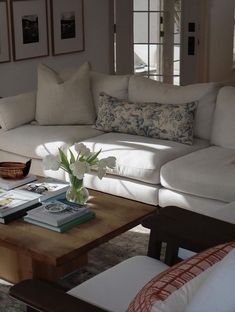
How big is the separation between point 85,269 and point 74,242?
0.57 meters

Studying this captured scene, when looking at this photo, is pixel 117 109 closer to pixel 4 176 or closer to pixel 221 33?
pixel 4 176

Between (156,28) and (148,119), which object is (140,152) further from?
(156,28)

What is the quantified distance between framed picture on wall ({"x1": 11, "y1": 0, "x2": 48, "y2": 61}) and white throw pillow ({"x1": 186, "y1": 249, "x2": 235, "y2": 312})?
4.60 m

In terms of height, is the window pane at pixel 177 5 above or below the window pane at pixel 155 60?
above

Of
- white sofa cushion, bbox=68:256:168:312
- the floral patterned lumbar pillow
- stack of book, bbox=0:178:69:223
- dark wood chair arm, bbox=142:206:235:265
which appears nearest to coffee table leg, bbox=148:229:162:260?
dark wood chair arm, bbox=142:206:235:265

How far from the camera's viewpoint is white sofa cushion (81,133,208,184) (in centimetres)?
383

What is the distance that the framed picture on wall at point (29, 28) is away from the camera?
225 inches

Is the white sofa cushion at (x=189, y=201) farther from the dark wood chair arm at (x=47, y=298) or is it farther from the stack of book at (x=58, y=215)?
the dark wood chair arm at (x=47, y=298)

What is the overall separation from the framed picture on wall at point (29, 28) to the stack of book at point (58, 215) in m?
3.07

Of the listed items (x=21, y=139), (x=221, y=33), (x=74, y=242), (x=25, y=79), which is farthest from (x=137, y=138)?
(x=221, y=33)

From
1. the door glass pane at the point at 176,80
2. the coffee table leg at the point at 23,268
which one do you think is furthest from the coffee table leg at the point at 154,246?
the door glass pane at the point at 176,80

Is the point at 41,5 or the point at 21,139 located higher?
the point at 41,5

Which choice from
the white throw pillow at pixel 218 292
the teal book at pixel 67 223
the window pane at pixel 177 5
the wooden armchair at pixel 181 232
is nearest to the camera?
the white throw pillow at pixel 218 292

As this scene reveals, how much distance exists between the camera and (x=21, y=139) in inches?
175
